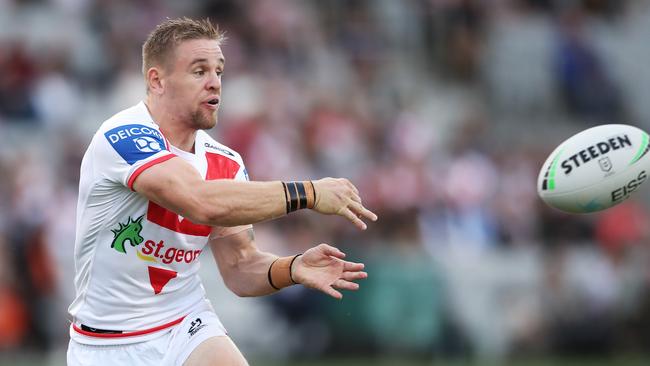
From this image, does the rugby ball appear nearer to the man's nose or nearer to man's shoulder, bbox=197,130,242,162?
man's shoulder, bbox=197,130,242,162

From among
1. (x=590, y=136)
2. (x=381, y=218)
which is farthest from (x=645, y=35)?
(x=590, y=136)

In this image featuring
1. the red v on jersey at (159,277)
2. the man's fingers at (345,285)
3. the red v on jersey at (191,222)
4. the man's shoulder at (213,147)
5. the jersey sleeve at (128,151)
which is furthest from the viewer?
the man's shoulder at (213,147)

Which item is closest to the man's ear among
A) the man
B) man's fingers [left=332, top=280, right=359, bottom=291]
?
the man

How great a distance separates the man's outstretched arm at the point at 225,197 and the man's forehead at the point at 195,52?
71cm

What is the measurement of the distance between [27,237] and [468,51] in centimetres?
814

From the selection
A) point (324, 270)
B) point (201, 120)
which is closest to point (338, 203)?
point (324, 270)

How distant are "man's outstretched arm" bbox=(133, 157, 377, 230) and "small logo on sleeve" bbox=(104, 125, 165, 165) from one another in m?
0.13

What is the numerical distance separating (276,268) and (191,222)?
621 millimetres

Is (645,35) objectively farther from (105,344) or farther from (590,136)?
(105,344)

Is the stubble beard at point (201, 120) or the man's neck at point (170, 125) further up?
the stubble beard at point (201, 120)

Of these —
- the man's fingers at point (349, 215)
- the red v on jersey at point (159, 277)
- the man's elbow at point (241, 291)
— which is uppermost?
the man's fingers at point (349, 215)

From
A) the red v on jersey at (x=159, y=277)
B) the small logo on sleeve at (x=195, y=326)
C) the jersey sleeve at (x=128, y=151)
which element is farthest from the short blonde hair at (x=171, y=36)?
the small logo on sleeve at (x=195, y=326)

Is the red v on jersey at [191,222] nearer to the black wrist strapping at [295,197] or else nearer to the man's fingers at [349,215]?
the black wrist strapping at [295,197]

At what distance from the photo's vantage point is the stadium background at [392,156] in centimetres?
1366
